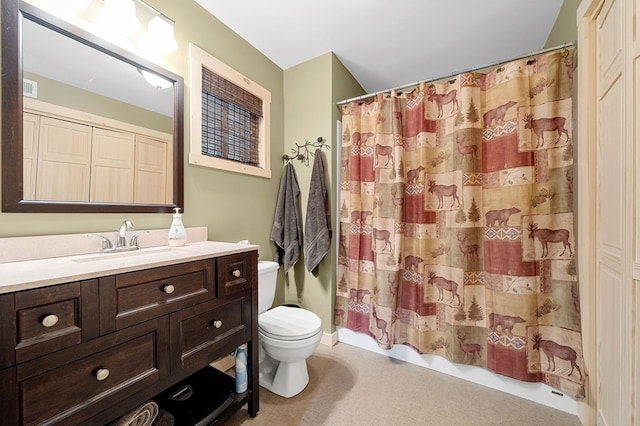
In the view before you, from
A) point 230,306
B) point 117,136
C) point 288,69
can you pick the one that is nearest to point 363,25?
point 288,69

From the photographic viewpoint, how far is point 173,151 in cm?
146

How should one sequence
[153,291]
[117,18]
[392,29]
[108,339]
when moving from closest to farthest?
[108,339] < [153,291] < [117,18] < [392,29]

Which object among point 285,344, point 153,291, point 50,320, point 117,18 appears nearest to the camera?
point 50,320

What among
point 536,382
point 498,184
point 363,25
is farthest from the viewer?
point 363,25

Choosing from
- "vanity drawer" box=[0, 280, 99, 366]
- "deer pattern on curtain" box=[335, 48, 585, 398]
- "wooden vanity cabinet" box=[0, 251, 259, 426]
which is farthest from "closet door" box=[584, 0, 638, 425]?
"vanity drawer" box=[0, 280, 99, 366]

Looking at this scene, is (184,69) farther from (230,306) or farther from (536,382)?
(536,382)

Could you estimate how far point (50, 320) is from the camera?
27.4 inches

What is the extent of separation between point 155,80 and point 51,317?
4.16 ft

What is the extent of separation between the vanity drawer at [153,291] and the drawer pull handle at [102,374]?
13 centimetres

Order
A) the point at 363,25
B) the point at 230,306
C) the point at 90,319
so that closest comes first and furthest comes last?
the point at 90,319
the point at 230,306
the point at 363,25

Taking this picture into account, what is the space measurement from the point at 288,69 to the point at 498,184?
1.98 m

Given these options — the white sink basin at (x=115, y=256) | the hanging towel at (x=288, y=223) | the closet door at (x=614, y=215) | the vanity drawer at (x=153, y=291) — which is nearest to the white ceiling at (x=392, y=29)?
the closet door at (x=614, y=215)

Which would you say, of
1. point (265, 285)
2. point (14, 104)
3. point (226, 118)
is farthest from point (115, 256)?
point (226, 118)

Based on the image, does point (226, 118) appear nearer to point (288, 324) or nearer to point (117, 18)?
point (117, 18)
